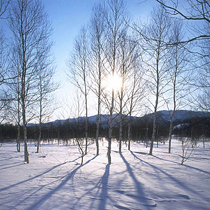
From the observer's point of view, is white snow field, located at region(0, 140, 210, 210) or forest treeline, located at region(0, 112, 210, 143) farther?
forest treeline, located at region(0, 112, 210, 143)

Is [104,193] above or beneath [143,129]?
above

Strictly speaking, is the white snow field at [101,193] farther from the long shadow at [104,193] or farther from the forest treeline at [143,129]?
the forest treeline at [143,129]

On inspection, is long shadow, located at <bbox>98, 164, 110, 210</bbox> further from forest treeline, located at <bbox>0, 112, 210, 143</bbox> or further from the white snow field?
forest treeline, located at <bbox>0, 112, 210, 143</bbox>

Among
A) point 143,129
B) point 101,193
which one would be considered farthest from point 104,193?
point 143,129

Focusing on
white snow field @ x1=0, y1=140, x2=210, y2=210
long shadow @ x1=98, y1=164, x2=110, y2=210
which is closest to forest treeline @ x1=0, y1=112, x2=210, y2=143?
long shadow @ x1=98, y1=164, x2=110, y2=210

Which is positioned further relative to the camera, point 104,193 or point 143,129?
point 143,129

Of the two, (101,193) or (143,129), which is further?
(143,129)

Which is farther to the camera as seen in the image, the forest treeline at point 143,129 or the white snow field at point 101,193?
the forest treeline at point 143,129

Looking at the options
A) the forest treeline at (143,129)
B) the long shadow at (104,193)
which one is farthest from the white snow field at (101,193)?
the forest treeline at (143,129)

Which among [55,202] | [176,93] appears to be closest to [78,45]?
[176,93]

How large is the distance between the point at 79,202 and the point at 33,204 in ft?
2.61

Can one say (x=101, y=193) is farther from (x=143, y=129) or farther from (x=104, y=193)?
(x=143, y=129)

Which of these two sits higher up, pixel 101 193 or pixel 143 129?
pixel 101 193

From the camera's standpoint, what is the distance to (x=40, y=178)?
439 centimetres
